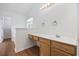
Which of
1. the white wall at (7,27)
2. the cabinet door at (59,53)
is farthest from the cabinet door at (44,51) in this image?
the white wall at (7,27)

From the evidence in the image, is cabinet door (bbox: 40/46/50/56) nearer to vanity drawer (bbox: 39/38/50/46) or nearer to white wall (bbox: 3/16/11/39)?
vanity drawer (bbox: 39/38/50/46)

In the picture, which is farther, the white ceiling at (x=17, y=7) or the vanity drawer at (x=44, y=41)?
the vanity drawer at (x=44, y=41)

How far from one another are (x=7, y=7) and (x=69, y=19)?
0.94 metres

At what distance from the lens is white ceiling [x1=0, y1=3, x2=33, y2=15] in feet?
4.31

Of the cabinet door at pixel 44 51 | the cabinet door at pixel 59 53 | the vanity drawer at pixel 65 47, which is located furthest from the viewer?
the cabinet door at pixel 44 51

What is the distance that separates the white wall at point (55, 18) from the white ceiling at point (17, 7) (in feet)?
0.36

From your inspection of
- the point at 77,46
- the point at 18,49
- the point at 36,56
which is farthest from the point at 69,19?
the point at 18,49

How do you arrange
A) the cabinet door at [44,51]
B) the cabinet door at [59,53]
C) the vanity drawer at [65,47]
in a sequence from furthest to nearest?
the cabinet door at [44,51], the cabinet door at [59,53], the vanity drawer at [65,47]

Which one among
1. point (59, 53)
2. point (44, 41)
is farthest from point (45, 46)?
point (59, 53)

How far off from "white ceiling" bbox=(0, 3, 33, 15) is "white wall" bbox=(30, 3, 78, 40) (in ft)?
0.36

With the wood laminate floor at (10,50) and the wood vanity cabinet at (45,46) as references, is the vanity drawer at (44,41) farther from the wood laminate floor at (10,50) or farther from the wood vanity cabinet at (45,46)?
the wood laminate floor at (10,50)

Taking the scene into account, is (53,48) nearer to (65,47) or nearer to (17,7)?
(65,47)

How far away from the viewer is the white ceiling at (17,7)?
4.31 ft

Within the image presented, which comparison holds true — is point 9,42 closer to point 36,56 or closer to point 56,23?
point 36,56
